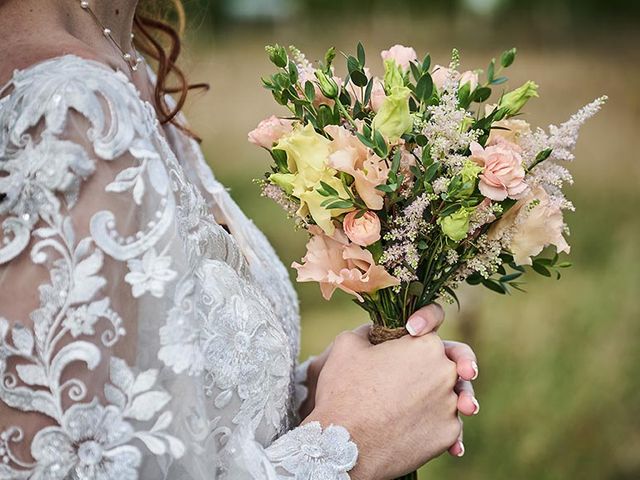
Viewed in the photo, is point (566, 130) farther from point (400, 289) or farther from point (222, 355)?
point (222, 355)

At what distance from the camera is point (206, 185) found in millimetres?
1883

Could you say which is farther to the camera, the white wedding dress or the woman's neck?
the woman's neck

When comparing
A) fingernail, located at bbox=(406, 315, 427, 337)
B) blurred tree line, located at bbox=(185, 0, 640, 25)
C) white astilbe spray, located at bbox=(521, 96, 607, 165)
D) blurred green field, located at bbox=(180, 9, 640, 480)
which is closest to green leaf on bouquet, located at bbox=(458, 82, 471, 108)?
white astilbe spray, located at bbox=(521, 96, 607, 165)

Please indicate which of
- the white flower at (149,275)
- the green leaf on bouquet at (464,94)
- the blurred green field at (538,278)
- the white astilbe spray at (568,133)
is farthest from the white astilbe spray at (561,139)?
the blurred green field at (538,278)

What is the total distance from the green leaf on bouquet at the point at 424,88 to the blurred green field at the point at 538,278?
2849 millimetres

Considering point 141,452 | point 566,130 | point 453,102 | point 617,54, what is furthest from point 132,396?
point 617,54

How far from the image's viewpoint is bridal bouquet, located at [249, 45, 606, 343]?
1.28m

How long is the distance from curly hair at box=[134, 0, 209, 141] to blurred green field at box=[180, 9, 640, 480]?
2012 mm

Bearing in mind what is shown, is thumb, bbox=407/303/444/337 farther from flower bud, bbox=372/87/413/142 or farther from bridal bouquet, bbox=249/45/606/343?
flower bud, bbox=372/87/413/142

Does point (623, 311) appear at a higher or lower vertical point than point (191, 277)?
lower

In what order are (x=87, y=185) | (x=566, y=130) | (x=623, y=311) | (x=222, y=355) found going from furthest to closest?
1. (x=623, y=311)
2. (x=566, y=130)
3. (x=222, y=355)
4. (x=87, y=185)

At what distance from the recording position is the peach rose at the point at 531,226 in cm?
136

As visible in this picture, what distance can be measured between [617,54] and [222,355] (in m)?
3.70

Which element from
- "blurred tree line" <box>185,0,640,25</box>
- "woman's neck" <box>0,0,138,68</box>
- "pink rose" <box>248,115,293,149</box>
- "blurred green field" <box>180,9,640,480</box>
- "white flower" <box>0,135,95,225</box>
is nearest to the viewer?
"white flower" <box>0,135,95,225</box>
